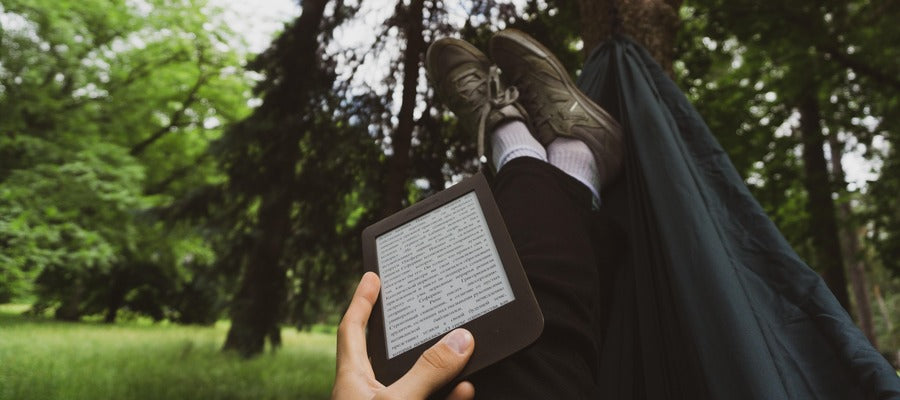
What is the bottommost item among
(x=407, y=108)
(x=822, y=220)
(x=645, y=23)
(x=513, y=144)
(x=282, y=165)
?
(x=822, y=220)

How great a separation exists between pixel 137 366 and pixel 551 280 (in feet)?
9.96

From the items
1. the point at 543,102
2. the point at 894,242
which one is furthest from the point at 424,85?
the point at 894,242

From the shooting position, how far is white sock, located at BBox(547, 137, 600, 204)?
1.23 m

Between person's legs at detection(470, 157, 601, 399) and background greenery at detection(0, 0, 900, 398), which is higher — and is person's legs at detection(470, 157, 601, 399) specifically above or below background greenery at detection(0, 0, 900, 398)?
above

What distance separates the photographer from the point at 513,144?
4.09 ft

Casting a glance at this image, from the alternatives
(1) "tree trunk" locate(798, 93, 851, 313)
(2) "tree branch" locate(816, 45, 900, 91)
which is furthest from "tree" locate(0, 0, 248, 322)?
(2) "tree branch" locate(816, 45, 900, 91)

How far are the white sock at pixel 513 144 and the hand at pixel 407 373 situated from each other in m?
0.59

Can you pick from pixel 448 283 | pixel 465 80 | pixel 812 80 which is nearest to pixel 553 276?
pixel 448 283

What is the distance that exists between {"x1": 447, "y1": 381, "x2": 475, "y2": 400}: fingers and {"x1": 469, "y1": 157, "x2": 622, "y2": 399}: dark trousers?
0.08 ft

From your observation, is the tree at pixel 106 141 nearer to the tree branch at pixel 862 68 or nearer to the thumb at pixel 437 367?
the thumb at pixel 437 367

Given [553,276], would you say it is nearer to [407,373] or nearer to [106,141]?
[407,373]

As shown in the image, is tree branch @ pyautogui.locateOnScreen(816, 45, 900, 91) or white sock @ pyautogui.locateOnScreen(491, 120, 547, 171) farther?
tree branch @ pyautogui.locateOnScreen(816, 45, 900, 91)

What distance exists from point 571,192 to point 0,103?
3902 millimetres

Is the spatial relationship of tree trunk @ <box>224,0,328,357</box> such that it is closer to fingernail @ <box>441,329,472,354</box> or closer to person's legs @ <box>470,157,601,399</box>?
person's legs @ <box>470,157,601,399</box>
